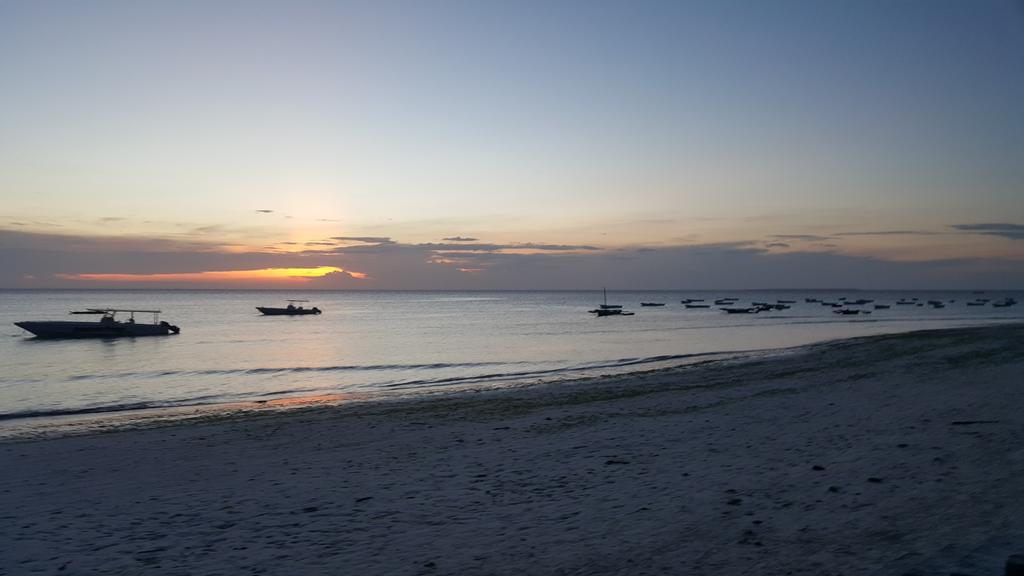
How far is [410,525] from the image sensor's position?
830cm

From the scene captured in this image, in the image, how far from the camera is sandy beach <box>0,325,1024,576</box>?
705 centimetres

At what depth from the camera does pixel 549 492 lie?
9625mm

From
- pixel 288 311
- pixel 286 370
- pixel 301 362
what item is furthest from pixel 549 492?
pixel 288 311

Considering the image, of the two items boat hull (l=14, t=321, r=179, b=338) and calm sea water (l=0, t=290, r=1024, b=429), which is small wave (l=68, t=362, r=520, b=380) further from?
boat hull (l=14, t=321, r=179, b=338)

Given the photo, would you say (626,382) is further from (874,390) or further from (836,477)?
(836,477)

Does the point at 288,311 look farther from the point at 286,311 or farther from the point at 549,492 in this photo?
the point at 549,492

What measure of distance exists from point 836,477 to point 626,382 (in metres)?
15.1

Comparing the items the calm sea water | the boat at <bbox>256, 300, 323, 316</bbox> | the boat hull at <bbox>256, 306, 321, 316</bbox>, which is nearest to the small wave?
the calm sea water

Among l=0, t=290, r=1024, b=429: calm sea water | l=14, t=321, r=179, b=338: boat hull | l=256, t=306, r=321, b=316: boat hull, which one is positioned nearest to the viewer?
l=0, t=290, r=1024, b=429: calm sea water

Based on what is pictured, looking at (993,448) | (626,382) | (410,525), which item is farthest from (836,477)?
(626,382)

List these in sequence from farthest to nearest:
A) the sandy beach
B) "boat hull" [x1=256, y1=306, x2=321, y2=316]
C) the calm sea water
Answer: "boat hull" [x1=256, y1=306, x2=321, y2=316] → the calm sea water → the sandy beach

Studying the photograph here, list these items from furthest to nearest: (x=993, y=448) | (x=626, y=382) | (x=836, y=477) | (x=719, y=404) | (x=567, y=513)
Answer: (x=626, y=382) < (x=719, y=404) < (x=993, y=448) < (x=836, y=477) < (x=567, y=513)

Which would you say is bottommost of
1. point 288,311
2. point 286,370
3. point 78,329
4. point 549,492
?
point 288,311

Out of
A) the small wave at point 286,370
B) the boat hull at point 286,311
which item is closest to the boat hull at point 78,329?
the small wave at point 286,370
